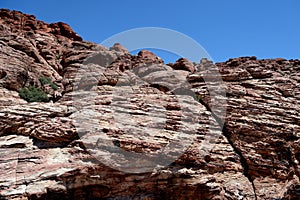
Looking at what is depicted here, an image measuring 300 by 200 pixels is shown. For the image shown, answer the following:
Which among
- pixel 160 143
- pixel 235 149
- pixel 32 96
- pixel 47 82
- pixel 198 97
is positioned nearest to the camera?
pixel 160 143

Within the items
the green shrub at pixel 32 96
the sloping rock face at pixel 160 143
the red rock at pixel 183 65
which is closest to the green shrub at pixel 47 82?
the green shrub at pixel 32 96

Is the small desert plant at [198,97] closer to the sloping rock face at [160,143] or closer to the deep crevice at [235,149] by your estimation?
the sloping rock face at [160,143]

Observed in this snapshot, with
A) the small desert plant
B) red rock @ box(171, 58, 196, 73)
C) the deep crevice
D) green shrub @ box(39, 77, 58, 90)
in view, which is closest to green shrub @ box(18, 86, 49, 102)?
green shrub @ box(39, 77, 58, 90)

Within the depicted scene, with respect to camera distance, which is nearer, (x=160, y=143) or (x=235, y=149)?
(x=160, y=143)

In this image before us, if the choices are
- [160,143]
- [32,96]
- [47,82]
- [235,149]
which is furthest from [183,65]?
[160,143]

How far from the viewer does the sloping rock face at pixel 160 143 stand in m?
10.5

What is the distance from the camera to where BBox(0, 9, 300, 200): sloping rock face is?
414 inches

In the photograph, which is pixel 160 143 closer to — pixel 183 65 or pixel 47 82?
pixel 183 65

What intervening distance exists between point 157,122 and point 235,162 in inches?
151

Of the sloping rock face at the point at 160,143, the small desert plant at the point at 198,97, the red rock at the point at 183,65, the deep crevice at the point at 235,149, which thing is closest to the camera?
the sloping rock face at the point at 160,143

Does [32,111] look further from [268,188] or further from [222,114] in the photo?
[268,188]

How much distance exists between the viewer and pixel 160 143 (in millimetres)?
11609

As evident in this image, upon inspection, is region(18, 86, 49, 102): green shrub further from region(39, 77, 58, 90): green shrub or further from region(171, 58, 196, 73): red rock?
region(171, 58, 196, 73): red rock

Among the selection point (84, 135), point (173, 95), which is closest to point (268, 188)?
point (173, 95)
